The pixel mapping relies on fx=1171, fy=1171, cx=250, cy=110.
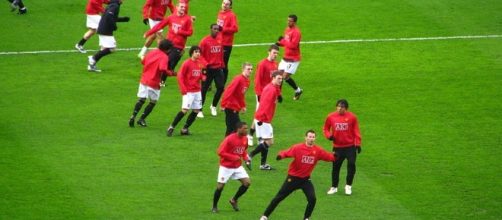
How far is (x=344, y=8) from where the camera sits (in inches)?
1580

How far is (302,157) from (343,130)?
2059mm

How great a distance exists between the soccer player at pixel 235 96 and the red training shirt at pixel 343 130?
107 inches

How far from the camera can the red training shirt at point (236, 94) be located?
1066 inches

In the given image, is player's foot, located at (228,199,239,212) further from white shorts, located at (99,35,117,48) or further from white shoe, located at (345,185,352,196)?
white shorts, located at (99,35,117,48)

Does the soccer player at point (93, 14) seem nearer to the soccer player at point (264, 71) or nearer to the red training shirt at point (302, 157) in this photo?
the soccer player at point (264, 71)

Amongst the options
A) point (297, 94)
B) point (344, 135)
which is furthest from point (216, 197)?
point (297, 94)

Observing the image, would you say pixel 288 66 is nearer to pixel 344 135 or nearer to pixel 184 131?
pixel 184 131

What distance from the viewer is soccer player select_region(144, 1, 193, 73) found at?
1241 inches

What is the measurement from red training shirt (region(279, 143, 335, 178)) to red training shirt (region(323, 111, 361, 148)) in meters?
1.64

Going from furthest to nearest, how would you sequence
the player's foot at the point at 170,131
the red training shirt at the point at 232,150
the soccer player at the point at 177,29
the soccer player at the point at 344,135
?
the soccer player at the point at 177,29, the player's foot at the point at 170,131, the soccer player at the point at 344,135, the red training shirt at the point at 232,150

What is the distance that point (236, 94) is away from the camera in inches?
1071

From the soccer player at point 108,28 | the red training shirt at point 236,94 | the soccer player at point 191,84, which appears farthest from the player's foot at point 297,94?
the soccer player at point 108,28

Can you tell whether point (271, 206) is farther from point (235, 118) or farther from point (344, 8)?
point (344, 8)

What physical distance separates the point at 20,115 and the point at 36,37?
272 inches
